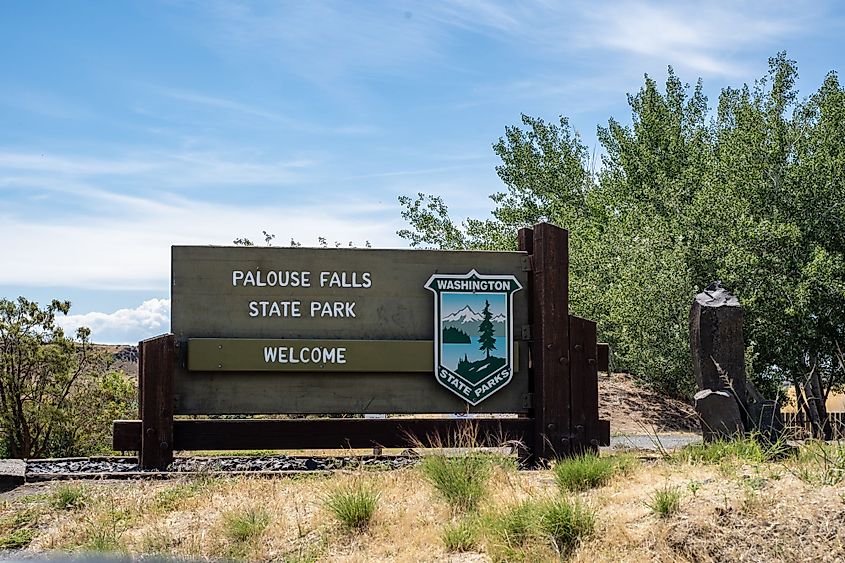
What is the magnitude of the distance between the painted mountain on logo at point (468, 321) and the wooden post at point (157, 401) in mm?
2905

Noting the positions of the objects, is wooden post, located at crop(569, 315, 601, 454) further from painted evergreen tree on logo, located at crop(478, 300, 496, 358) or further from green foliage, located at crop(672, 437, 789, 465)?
green foliage, located at crop(672, 437, 789, 465)

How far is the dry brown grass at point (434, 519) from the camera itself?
661cm

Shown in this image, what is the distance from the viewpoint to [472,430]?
1023cm

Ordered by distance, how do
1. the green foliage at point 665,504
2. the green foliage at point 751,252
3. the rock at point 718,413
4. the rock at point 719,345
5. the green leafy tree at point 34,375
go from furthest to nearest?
the green foliage at point 751,252, the green leafy tree at point 34,375, the rock at point 719,345, the rock at point 718,413, the green foliage at point 665,504

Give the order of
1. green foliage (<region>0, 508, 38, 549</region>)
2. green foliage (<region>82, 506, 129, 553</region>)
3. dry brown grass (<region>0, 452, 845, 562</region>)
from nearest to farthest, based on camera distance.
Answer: dry brown grass (<region>0, 452, 845, 562</region>), green foliage (<region>82, 506, 129, 553</region>), green foliage (<region>0, 508, 38, 549</region>)

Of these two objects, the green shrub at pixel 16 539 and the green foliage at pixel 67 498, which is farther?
the green foliage at pixel 67 498

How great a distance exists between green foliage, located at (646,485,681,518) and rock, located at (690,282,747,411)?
3.48m

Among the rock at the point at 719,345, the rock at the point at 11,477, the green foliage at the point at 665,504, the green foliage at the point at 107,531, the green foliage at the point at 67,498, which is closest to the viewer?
the green foliage at the point at 665,504

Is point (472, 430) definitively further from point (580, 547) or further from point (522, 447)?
point (580, 547)

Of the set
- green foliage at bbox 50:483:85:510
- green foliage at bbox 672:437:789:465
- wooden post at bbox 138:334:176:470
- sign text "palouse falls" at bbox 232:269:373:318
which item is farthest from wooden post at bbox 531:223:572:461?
green foliage at bbox 50:483:85:510

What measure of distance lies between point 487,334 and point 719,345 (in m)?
2.45

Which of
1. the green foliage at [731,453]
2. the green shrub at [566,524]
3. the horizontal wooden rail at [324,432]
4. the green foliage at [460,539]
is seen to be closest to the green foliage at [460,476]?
the green foliage at [460,539]

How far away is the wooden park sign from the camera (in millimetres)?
10227

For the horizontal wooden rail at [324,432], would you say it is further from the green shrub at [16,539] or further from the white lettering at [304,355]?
the green shrub at [16,539]
